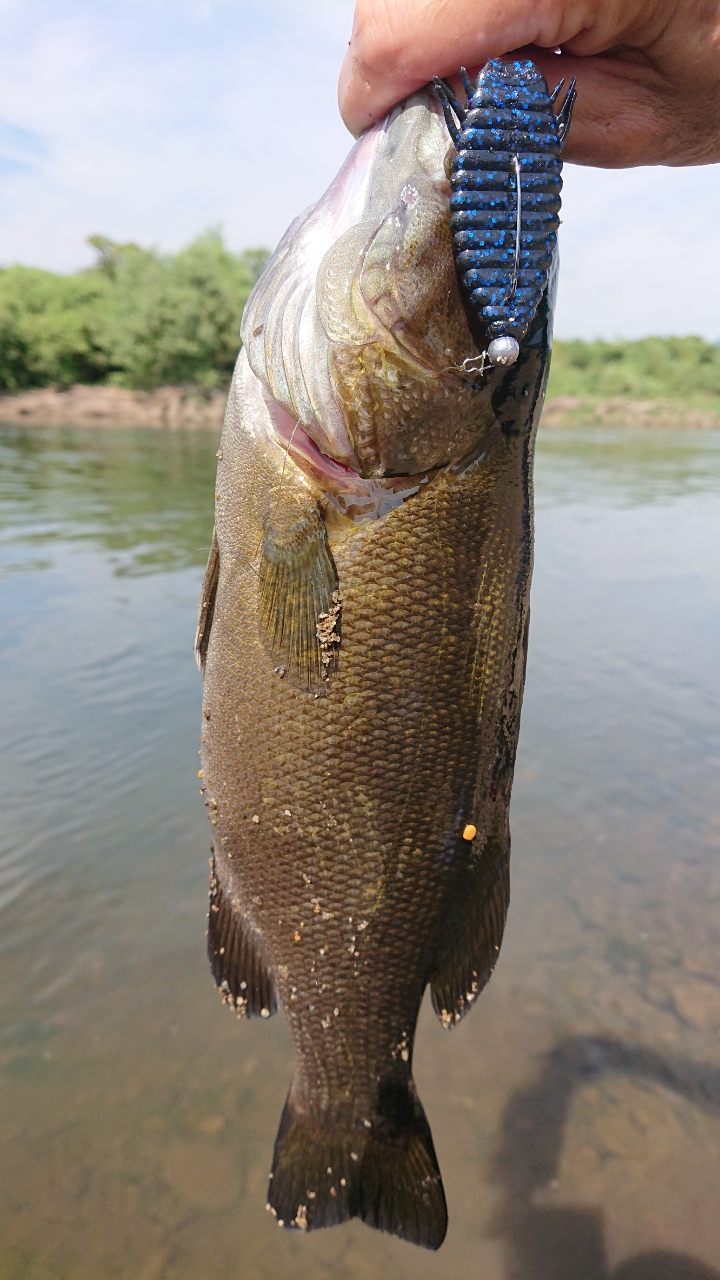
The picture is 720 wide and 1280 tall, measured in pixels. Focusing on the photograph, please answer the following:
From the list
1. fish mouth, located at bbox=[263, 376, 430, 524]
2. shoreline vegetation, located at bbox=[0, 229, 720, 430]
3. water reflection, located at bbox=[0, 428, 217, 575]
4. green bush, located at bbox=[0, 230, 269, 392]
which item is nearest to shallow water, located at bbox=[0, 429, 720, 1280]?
fish mouth, located at bbox=[263, 376, 430, 524]

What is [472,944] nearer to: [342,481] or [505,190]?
[342,481]

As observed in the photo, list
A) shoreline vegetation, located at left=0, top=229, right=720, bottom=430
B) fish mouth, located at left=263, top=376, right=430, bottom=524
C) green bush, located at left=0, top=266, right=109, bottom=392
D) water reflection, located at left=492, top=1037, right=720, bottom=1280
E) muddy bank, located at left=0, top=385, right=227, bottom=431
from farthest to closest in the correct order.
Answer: green bush, located at left=0, top=266, right=109, bottom=392, shoreline vegetation, located at left=0, top=229, right=720, bottom=430, muddy bank, located at left=0, top=385, right=227, bottom=431, water reflection, located at left=492, top=1037, right=720, bottom=1280, fish mouth, located at left=263, top=376, right=430, bottom=524

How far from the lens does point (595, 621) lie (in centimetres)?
945

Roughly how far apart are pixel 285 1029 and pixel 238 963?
219 cm

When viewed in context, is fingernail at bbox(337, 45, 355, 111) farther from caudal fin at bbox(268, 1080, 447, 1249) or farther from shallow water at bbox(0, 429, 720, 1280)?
shallow water at bbox(0, 429, 720, 1280)

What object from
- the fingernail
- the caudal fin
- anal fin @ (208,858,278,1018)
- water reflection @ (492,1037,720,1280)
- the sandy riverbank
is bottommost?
water reflection @ (492,1037,720,1280)

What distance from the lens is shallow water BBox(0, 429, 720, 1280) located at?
3.21m

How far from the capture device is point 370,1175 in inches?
82.7

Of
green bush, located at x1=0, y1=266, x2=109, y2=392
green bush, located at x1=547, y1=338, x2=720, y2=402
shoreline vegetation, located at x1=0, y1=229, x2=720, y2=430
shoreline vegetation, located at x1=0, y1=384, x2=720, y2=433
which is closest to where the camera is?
shoreline vegetation, located at x1=0, y1=384, x2=720, y2=433

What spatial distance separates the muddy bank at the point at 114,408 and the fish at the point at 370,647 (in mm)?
35716

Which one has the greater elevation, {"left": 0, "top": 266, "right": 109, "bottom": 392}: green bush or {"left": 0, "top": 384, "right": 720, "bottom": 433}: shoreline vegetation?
{"left": 0, "top": 266, "right": 109, "bottom": 392}: green bush

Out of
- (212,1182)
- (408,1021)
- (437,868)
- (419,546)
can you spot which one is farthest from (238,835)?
(212,1182)

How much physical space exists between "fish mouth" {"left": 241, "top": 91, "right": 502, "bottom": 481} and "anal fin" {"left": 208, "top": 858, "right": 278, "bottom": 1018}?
4.25ft

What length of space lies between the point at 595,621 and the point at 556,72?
8117 millimetres
